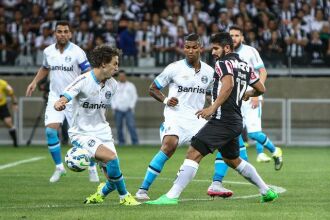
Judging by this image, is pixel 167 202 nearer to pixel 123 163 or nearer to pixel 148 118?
pixel 123 163

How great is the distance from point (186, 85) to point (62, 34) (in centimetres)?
317

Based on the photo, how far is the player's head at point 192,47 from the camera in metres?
12.2

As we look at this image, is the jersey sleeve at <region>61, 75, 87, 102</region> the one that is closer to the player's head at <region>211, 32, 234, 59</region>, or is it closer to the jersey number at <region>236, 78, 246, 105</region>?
the player's head at <region>211, 32, 234, 59</region>

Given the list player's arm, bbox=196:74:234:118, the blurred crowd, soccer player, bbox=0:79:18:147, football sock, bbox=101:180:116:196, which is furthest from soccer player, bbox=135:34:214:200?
the blurred crowd

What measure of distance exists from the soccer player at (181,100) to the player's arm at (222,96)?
59.9 inches

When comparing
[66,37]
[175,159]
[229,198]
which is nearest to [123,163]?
[175,159]

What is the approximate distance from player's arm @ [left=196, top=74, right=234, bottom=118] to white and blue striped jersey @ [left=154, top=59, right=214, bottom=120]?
1.69m

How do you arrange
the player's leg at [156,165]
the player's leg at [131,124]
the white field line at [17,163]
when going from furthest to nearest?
the player's leg at [131,124] → the white field line at [17,163] → the player's leg at [156,165]

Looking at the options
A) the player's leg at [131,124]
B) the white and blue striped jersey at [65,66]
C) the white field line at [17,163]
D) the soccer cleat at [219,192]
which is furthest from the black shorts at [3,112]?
the soccer cleat at [219,192]

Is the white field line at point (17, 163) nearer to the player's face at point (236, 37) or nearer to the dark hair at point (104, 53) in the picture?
the player's face at point (236, 37)

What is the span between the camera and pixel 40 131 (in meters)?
27.3

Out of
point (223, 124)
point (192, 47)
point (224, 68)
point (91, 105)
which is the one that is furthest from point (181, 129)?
point (224, 68)

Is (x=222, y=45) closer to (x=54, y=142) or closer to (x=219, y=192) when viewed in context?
(x=219, y=192)

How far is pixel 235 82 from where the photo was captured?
11133 millimetres
